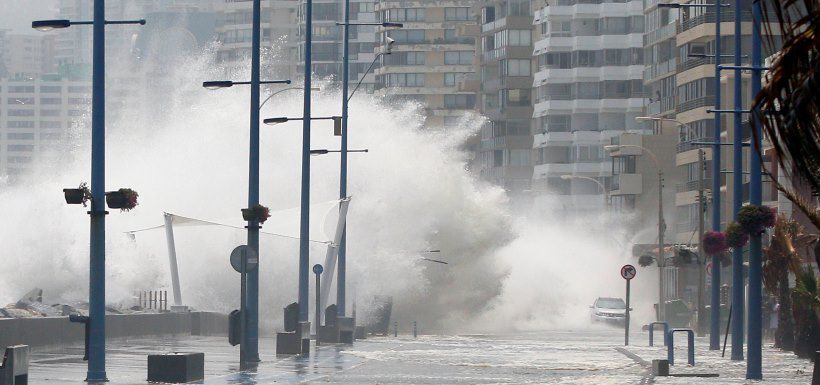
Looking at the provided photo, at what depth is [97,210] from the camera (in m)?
27.9

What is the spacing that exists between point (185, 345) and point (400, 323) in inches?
1025

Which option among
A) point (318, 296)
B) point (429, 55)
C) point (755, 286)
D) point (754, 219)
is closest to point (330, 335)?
point (318, 296)

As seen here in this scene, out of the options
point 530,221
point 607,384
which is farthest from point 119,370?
point 530,221

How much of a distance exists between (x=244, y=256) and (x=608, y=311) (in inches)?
1775

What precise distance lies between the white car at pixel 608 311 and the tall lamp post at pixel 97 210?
4876 centimetres

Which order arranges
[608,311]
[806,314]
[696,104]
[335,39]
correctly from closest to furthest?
[806,314], [608,311], [696,104], [335,39]

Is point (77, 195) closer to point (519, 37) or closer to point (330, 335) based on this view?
point (330, 335)

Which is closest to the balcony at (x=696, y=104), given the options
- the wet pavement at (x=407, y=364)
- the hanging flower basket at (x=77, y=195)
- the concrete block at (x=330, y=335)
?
the wet pavement at (x=407, y=364)

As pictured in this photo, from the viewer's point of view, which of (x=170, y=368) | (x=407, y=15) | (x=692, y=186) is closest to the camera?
(x=170, y=368)

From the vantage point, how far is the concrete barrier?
35.6 meters

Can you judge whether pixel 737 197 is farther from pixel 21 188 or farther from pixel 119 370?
pixel 21 188

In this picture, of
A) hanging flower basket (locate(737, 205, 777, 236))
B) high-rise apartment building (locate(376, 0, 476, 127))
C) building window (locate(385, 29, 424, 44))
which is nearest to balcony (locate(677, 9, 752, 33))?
hanging flower basket (locate(737, 205, 777, 236))

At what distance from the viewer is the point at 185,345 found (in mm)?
43375

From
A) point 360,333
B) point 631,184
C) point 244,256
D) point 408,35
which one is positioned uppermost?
point 408,35
